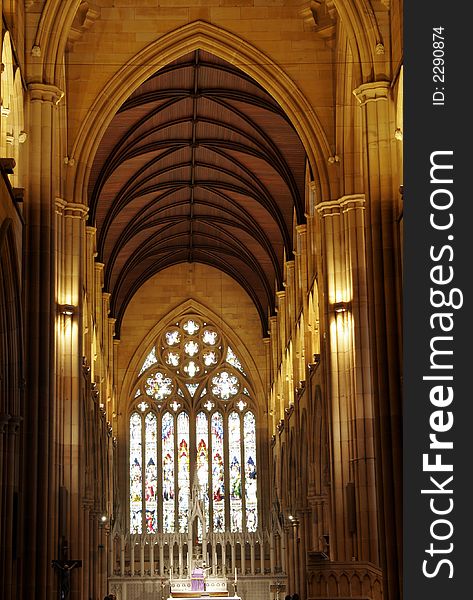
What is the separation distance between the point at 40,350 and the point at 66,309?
6.98 meters

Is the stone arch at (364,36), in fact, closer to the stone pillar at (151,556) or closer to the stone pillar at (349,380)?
the stone pillar at (349,380)

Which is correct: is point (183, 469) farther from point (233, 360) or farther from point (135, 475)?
point (233, 360)

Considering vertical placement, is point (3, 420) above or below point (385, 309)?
below

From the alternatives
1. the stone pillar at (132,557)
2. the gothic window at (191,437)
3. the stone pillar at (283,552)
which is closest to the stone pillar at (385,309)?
the stone pillar at (283,552)

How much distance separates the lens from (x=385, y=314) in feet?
65.6

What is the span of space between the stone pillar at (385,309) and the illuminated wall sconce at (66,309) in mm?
9088

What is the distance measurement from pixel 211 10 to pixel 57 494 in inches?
495

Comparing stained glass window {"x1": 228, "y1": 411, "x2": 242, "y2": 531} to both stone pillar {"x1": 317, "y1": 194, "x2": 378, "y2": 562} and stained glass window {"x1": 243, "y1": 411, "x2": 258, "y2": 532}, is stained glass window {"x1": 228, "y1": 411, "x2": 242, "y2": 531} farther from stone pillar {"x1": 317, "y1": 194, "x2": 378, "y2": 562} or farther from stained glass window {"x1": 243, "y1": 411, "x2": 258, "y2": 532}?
stone pillar {"x1": 317, "y1": 194, "x2": 378, "y2": 562}

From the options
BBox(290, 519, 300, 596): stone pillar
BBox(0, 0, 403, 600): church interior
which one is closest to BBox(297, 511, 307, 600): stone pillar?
BBox(0, 0, 403, 600): church interior

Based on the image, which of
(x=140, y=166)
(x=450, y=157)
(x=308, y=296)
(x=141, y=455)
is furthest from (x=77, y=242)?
(x=141, y=455)

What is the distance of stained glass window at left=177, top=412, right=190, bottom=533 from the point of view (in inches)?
1861

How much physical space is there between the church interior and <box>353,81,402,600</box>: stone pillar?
42 millimetres

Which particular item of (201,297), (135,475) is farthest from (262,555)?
(201,297)

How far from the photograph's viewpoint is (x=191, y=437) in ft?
160
